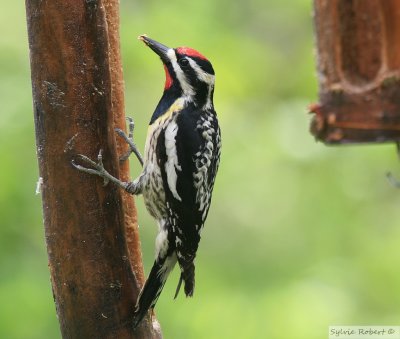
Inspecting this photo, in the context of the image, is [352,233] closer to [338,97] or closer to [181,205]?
[181,205]

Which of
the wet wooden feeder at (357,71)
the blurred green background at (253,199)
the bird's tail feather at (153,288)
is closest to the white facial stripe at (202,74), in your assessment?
the bird's tail feather at (153,288)

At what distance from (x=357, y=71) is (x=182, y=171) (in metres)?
1.87

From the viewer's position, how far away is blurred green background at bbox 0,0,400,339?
215 inches

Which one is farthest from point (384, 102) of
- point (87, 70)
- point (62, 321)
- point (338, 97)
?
point (62, 321)

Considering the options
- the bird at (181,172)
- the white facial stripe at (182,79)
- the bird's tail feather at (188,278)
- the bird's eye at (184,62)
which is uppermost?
the bird's eye at (184,62)

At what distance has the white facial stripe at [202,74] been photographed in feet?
15.7

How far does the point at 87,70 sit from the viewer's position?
3.69 m

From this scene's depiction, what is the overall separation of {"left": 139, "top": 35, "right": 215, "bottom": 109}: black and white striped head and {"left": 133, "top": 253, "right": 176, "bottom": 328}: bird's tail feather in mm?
941

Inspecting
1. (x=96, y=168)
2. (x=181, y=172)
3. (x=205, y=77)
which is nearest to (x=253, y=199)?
(x=205, y=77)

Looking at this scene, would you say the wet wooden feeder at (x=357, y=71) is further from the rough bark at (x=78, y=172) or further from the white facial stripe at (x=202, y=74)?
the white facial stripe at (x=202, y=74)

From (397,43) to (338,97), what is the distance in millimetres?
261

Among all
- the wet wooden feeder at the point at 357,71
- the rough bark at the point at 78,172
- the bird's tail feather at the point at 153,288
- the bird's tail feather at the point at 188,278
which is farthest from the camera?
the bird's tail feather at the point at 188,278

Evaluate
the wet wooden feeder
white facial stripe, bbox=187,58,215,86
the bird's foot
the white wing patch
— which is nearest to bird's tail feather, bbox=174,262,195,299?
the white wing patch

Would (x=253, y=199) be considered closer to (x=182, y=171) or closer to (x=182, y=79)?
(x=182, y=79)
